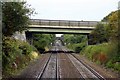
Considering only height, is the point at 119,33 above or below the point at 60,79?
above

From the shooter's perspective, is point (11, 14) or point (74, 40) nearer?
point (11, 14)

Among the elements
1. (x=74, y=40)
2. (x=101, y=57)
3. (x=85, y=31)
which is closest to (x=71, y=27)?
(x=85, y=31)

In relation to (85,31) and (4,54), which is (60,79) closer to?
(4,54)

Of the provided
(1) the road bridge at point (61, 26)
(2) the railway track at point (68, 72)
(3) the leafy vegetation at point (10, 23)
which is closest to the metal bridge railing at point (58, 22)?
(1) the road bridge at point (61, 26)

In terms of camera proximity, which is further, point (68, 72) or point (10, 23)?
point (68, 72)

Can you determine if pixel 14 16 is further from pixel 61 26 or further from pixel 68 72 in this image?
pixel 61 26

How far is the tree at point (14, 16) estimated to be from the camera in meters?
31.3

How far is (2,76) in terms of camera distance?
97.5 ft

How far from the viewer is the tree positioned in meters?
31.3

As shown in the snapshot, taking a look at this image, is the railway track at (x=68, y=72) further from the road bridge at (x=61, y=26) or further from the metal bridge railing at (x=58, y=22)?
the metal bridge railing at (x=58, y=22)

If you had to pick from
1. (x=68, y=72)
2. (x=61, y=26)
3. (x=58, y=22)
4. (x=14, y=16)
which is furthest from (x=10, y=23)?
(x=58, y=22)

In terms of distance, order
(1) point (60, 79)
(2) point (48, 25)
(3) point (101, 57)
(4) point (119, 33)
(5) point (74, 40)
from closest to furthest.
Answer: (1) point (60, 79) → (4) point (119, 33) → (3) point (101, 57) → (2) point (48, 25) → (5) point (74, 40)

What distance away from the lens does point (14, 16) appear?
3231cm

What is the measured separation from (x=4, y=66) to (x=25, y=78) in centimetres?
301
